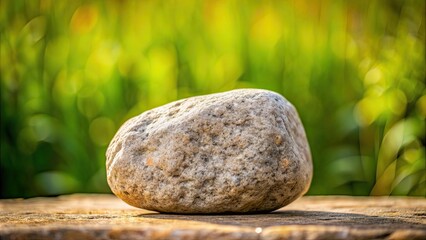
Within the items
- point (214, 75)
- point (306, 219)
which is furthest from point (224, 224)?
point (214, 75)

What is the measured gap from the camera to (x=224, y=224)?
6.53ft

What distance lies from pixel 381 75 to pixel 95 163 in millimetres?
1944

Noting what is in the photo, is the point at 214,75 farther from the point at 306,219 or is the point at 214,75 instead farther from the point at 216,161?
the point at 306,219

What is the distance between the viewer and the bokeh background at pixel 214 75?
437 centimetres

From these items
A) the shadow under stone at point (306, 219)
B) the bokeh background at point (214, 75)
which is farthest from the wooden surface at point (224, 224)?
the bokeh background at point (214, 75)

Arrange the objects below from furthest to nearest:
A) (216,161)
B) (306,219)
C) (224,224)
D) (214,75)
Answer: (214,75)
(216,161)
(306,219)
(224,224)

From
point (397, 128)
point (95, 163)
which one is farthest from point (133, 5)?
point (397, 128)

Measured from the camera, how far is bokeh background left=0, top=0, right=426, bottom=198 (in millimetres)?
4371

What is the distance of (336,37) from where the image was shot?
4.81 metres

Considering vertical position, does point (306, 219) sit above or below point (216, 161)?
below

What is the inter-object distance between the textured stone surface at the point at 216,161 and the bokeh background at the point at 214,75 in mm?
1935

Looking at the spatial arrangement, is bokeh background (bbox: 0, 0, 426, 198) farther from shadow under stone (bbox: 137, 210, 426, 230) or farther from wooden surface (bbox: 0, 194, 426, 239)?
shadow under stone (bbox: 137, 210, 426, 230)

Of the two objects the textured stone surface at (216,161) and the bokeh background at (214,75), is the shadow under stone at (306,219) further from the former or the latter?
the bokeh background at (214,75)

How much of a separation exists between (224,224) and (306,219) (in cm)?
38
